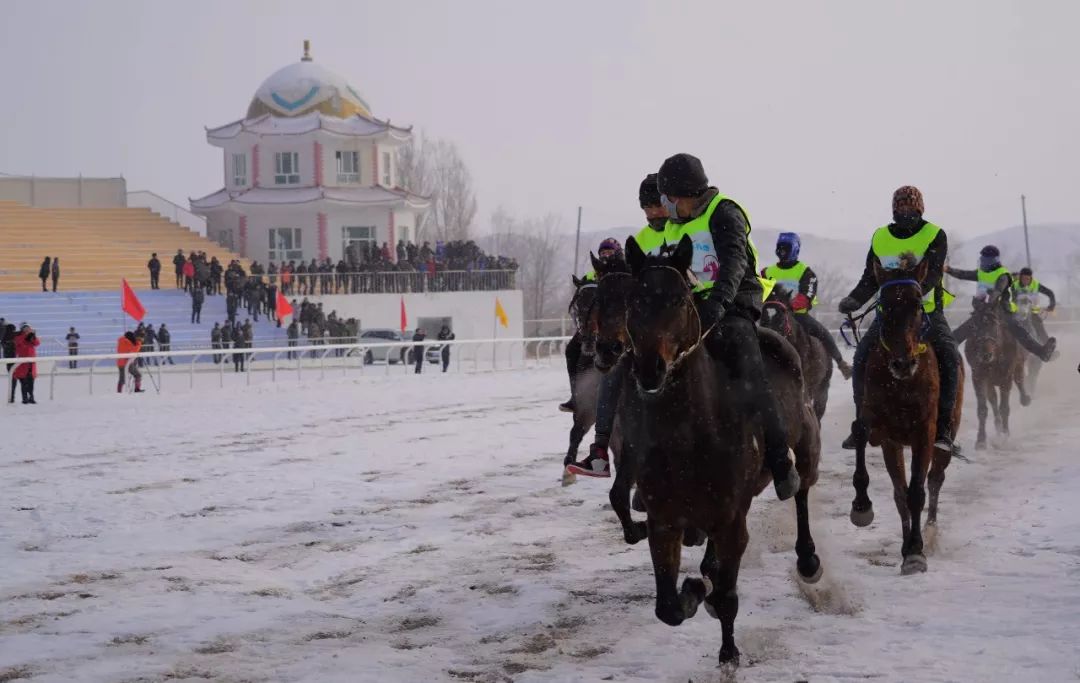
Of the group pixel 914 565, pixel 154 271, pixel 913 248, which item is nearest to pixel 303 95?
pixel 154 271

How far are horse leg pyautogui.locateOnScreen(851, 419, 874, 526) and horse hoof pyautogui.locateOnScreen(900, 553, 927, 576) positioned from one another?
33.1 inches

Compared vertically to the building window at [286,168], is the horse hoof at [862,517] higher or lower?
lower

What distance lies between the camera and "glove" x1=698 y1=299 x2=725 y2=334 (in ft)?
20.7

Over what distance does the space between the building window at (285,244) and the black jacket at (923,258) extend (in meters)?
Result: 50.5

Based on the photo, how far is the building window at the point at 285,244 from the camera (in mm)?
58531

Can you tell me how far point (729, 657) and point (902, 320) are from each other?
11.2 feet

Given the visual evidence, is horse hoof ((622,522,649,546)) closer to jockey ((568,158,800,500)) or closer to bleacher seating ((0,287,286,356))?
jockey ((568,158,800,500))

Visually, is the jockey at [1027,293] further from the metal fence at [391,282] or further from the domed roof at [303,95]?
the domed roof at [303,95]

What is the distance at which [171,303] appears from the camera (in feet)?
142

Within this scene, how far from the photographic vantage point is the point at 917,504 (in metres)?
8.96

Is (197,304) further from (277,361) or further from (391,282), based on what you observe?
(277,361)

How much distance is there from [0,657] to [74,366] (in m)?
25.4

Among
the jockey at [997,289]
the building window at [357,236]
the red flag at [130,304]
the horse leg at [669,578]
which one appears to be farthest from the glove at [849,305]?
the building window at [357,236]

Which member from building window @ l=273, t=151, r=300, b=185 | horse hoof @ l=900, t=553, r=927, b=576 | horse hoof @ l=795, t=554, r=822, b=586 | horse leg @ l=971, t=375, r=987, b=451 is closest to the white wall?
building window @ l=273, t=151, r=300, b=185
